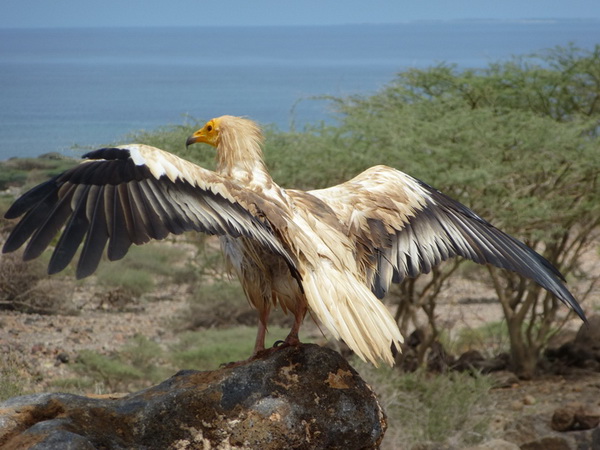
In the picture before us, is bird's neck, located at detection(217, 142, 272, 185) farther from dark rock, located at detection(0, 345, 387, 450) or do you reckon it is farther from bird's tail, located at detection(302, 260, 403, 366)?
dark rock, located at detection(0, 345, 387, 450)

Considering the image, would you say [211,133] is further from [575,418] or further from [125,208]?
[575,418]

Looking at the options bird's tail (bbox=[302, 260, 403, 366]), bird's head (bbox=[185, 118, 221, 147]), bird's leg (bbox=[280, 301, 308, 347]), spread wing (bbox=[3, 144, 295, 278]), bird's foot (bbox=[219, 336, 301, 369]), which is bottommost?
bird's foot (bbox=[219, 336, 301, 369])

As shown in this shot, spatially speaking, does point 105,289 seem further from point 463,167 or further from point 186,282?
point 463,167

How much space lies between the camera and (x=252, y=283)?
Answer: 4.29m

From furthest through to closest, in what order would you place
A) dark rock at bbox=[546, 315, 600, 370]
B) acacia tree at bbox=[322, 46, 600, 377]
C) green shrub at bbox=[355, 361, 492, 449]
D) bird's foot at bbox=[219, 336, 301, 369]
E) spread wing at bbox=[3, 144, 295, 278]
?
dark rock at bbox=[546, 315, 600, 370] → acacia tree at bbox=[322, 46, 600, 377] → green shrub at bbox=[355, 361, 492, 449] → bird's foot at bbox=[219, 336, 301, 369] → spread wing at bbox=[3, 144, 295, 278]

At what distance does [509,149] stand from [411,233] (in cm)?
552

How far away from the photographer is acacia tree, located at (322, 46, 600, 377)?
9273 mm

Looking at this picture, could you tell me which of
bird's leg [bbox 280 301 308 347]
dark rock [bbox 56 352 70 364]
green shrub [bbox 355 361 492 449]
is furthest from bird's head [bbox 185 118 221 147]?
dark rock [bbox 56 352 70 364]

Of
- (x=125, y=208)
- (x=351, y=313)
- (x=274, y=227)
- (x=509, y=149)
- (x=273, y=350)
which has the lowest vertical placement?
(x=273, y=350)

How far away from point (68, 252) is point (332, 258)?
119 centimetres

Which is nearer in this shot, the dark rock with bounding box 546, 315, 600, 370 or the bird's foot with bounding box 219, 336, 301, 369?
the bird's foot with bounding box 219, 336, 301, 369

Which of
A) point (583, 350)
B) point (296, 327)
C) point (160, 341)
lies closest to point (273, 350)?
point (296, 327)

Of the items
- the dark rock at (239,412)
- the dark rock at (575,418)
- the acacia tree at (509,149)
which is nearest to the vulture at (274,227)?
the dark rock at (239,412)

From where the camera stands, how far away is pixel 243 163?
458cm
